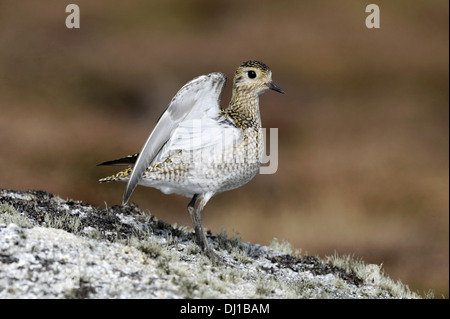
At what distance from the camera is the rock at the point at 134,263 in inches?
274

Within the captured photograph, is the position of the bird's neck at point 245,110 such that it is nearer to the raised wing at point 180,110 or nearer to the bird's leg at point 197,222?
the raised wing at point 180,110

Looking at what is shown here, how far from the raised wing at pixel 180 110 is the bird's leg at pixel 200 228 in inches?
41.5

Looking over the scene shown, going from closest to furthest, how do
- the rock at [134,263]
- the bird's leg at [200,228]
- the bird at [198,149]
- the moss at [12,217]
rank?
the rock at [134,263], the moss at [12,217], the bird at [198,149], the bird's leg at [200,228]

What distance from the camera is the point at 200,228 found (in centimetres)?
902

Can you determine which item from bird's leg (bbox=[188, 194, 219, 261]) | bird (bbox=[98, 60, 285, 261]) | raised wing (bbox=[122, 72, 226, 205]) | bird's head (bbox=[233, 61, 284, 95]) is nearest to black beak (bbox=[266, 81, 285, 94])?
bird's head (bbox=[233, 61, 284, 95])

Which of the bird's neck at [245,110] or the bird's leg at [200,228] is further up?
the bird's neck at [245,110]

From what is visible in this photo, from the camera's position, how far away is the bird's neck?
8.84 m

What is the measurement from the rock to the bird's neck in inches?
78.9

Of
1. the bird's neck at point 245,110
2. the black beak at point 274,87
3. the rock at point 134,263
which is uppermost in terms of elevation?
the black beak at point 274,87

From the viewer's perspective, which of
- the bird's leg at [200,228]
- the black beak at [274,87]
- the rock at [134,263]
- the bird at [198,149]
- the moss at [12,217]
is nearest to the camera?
the rock at [134,263]

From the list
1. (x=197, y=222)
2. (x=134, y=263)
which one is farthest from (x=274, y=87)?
(x=134, y=263)

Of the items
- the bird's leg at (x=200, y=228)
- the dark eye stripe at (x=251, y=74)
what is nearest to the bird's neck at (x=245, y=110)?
the dark eye stripe at (x=251, y=74)
